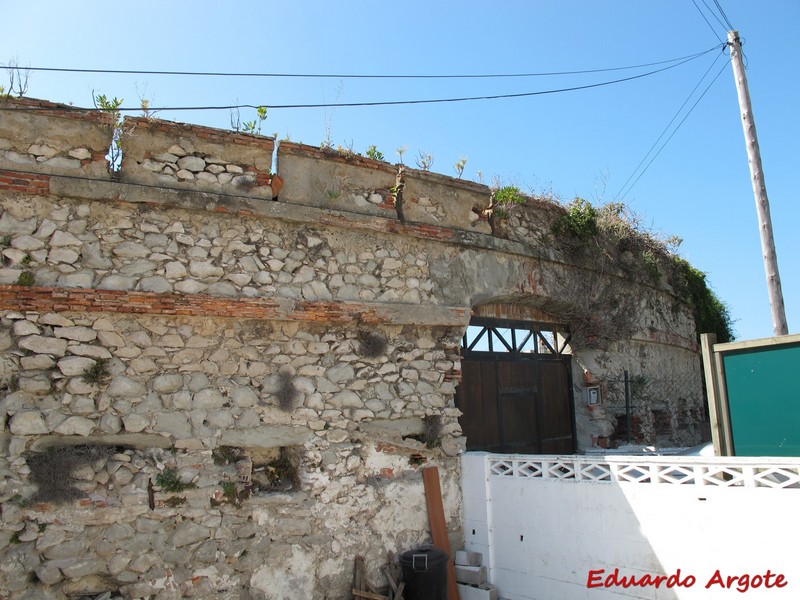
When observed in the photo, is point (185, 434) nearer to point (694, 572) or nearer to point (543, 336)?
point (694, 572)

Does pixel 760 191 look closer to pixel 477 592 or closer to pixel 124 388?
pixel 477 592

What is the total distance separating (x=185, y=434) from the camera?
5570 millimetres

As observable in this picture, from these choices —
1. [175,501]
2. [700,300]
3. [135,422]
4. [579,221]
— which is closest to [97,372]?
[135,422]

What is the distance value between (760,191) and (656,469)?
526cm

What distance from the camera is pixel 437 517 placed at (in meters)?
6.71

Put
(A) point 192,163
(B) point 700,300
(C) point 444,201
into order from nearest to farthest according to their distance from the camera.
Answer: (A) point 192,163 → (C) point 444,201 → (B) point 700,300

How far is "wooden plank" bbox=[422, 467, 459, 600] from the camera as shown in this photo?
6609 mm

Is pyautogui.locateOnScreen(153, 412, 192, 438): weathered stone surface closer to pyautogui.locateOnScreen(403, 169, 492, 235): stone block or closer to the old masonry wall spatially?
the old masonry wall

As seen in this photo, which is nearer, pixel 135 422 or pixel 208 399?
pixel 135 422

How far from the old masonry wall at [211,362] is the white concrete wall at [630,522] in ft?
2.14

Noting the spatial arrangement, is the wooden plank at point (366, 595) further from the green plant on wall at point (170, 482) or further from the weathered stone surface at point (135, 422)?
the weathered stone surface at point (135, 422)

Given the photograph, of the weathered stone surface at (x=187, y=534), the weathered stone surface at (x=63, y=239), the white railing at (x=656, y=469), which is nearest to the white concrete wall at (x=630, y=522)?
the white railing at (x=656, y=469)

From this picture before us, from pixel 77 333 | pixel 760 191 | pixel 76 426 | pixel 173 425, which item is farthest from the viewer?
pixel 760 191

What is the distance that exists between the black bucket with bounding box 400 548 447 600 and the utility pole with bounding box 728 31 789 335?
19.0ft
